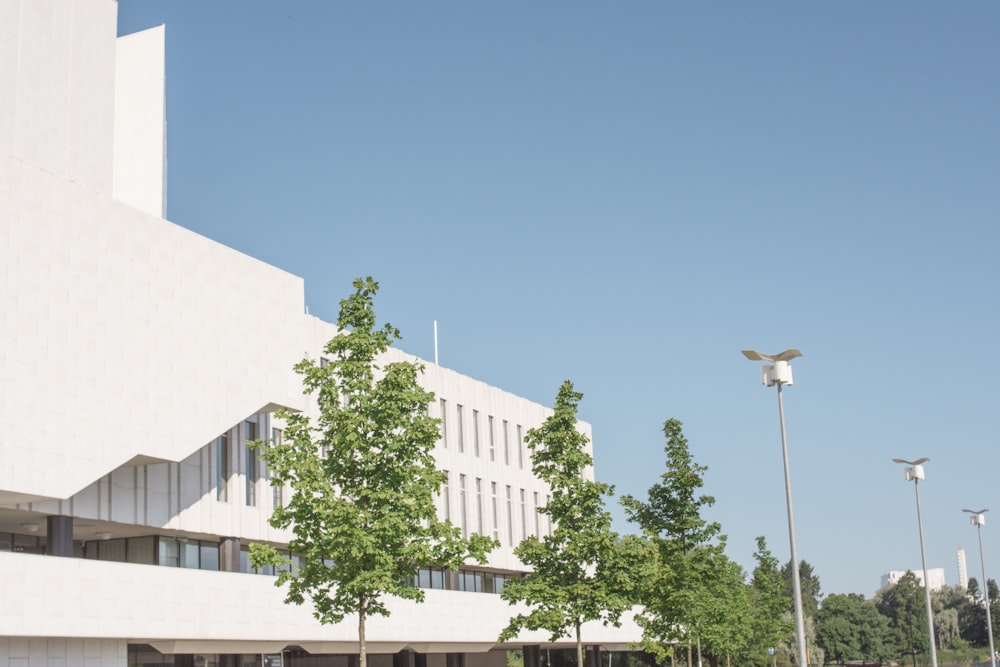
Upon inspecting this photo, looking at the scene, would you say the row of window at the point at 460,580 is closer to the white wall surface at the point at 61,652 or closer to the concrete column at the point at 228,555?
the concrete column at the point at 228,555

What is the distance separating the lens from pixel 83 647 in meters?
31.0

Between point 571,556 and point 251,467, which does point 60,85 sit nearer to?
point 251,467

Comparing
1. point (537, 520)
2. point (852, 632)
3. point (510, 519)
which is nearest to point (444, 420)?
point (510, 519)

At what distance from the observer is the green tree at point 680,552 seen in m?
47.7

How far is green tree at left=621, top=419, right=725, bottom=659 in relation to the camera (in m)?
47.7

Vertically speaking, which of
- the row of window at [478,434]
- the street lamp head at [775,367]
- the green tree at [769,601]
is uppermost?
the row of window at [478,434]

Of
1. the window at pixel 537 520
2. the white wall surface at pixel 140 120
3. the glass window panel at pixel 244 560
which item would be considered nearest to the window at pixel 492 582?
the window at pixel 537 520

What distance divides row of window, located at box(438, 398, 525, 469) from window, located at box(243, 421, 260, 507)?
12.4 metres

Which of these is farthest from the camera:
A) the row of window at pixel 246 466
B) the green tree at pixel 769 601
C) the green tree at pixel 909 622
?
the green tree at pixel 909 622

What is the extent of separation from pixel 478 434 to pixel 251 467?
1880 centimetres

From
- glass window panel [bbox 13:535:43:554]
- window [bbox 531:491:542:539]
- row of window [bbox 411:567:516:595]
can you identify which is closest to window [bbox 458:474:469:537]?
row of window [bbox 411:567:516:595]

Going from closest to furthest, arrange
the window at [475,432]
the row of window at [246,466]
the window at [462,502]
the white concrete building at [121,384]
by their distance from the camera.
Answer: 1. the white concrete building at [121,384]
2. the row of window at [246,466]
3. the window at [462,502]
4. the window at [475,432]

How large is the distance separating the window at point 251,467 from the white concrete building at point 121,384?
0.10m

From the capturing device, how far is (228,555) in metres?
38.8
